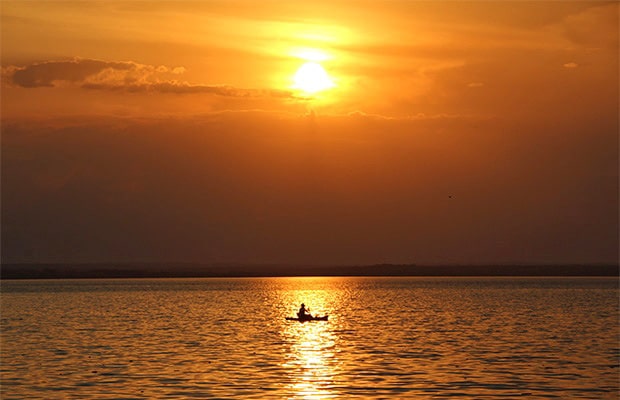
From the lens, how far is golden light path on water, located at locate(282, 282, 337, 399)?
4034cm

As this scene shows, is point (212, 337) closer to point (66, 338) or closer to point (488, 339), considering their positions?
point (66, 338)

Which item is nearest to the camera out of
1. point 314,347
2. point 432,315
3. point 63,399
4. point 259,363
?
point 63,399

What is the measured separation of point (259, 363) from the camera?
49969 millimetres

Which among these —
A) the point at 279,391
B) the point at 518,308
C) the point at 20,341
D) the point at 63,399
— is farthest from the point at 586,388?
the point at 518,308

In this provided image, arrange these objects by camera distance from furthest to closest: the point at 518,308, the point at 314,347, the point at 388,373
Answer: the point at 518,308
the point at 314,347
the point at 388,373

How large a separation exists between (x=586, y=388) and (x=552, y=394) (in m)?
2.28

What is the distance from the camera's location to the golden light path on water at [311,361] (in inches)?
1588

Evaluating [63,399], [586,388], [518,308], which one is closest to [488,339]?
[586,388]

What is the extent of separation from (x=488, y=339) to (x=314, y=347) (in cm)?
1238

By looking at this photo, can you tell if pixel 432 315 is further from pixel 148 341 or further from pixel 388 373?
pixel 388 373

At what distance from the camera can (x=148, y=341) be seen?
211ft

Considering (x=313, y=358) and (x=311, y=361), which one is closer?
(x=311, y=361)

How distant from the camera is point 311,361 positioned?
5112 centimetres

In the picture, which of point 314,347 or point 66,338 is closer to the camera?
point 314,347
